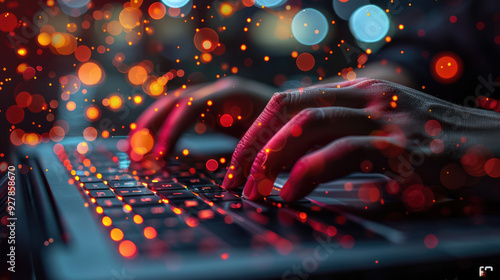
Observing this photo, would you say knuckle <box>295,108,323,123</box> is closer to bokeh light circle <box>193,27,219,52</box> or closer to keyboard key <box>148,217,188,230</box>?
keyboard key <box>148,217,188,230</box>

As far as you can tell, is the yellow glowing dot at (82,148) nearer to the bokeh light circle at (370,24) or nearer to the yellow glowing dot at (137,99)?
the yellow glowing dot at (137,99)

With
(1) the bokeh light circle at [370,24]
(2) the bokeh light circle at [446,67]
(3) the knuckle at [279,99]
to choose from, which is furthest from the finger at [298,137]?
(1) the bokeh light circle at [370,24]

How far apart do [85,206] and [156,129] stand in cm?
70

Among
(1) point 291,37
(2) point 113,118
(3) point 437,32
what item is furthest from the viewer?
(1) point 291,37

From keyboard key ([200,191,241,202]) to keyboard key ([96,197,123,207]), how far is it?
115 mm

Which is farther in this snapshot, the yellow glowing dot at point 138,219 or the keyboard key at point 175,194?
the keyboard key at point 175,194

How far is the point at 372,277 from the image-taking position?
0.31 m

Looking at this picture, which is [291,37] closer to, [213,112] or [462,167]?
[213,112]

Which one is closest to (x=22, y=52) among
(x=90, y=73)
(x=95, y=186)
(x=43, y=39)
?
(x=43, y=39)

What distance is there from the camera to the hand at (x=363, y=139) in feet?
1.77

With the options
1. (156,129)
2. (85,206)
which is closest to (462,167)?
(85,206)

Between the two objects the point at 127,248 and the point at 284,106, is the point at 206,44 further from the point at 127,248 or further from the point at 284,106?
the point at 127,248

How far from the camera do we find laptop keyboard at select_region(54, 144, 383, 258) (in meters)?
0.35

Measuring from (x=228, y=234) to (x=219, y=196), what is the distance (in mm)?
175
